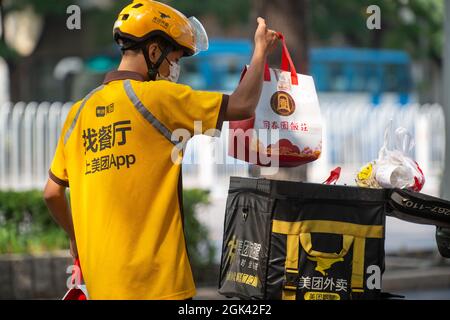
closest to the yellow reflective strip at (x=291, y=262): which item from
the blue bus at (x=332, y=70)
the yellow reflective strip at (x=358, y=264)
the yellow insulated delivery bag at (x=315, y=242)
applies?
the yellow insulated delivery bag at (x=315, y=242)

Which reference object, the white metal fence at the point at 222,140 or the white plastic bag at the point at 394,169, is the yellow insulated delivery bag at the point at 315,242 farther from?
the white metal fence at the point at 222,140

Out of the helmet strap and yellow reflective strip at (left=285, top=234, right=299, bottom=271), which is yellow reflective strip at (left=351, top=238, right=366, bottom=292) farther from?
the helmet strap

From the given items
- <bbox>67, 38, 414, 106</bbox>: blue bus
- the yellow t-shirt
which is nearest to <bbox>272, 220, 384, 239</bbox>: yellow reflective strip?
the yellow t-shirt

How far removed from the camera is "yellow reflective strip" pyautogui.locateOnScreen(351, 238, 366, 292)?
3.87 meters

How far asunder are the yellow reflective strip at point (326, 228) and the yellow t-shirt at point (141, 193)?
1.36 ft

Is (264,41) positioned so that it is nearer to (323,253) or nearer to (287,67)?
(287,67)

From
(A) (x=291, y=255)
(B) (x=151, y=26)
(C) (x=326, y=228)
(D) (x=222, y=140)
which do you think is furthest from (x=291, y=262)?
(D) (x=222, y=140)

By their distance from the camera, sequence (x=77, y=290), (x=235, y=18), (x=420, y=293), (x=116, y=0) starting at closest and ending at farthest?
(x=77, y=290)
(x=420, y=293)
(x=116, y=0)
(x=235, y=18)

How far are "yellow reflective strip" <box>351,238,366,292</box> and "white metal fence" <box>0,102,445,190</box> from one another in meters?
9.10

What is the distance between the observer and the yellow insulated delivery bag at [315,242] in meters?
3.82

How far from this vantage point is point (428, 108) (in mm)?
20609
